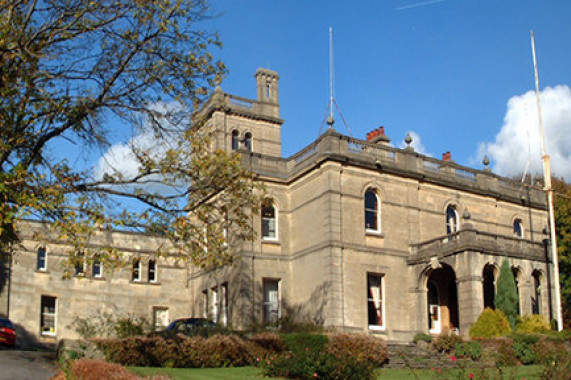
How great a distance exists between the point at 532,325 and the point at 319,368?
1540 centimetres

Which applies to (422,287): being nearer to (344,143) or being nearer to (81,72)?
(344,143)

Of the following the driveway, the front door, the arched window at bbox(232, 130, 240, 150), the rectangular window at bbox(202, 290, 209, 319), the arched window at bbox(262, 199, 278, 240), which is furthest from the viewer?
the arched window at bbox(232, 130, 240, 150)

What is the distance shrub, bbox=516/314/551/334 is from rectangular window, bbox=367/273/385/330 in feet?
19.5

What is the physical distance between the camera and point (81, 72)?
52.5 ft

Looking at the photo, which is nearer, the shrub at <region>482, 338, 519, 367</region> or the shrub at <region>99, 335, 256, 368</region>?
the shrub at <region>99, 335, 256, 368</region>

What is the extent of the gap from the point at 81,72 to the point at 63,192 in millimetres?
3124

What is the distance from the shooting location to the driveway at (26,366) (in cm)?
1727

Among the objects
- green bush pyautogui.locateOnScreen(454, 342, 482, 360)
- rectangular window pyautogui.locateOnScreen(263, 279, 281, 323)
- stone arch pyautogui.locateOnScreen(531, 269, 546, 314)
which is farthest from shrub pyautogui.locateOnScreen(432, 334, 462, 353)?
rectangular window pyautogui.locateOnScreen(263, 279, 281, 323)

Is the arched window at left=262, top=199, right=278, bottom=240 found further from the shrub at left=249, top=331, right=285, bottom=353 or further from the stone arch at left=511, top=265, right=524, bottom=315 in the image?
the stone arch at left=511, top=265, right=524, bottom=315

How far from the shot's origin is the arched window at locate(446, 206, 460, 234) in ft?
115

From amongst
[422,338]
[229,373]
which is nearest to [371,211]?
[422,338]

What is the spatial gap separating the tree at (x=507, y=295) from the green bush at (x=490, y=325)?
110cm

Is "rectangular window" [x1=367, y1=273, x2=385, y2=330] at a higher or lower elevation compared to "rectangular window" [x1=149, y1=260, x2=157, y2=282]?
lower

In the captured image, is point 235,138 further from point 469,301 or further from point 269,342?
point 269,342
